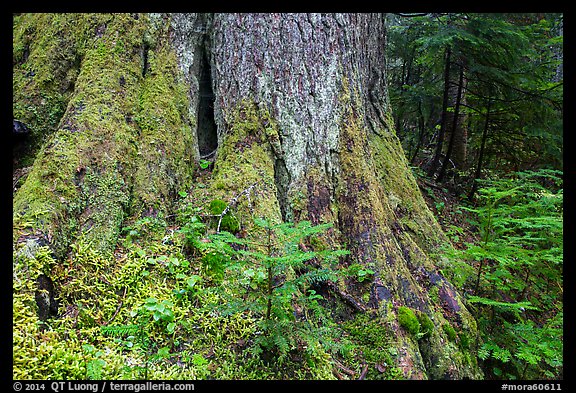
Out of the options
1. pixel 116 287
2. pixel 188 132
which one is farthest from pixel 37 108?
pixel 116 287

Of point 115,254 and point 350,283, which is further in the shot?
point 350,283

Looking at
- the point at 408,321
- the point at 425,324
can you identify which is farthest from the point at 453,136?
the point at 408,321

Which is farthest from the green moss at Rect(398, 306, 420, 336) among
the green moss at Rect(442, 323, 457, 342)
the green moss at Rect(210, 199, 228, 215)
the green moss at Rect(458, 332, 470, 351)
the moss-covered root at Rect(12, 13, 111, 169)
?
the moss-covered root at Rect(12, 13, 111, 169)

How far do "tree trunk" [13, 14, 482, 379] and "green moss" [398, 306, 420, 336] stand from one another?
0.17 ft

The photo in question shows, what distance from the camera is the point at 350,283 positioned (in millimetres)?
3584

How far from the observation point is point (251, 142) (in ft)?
12.9

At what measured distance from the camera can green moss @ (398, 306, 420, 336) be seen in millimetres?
3424

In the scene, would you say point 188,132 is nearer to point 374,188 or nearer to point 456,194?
point 374,188

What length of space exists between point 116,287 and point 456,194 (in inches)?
355

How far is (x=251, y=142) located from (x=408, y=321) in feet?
8.21

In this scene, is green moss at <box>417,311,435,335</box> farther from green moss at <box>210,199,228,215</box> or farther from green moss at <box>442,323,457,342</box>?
green moss at <box>210,199,228,215</box>

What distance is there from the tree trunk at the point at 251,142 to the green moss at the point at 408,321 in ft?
0.17

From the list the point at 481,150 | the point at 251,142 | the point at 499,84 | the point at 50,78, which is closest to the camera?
the point at 251,142

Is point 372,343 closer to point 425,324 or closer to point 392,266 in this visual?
point 425,324
